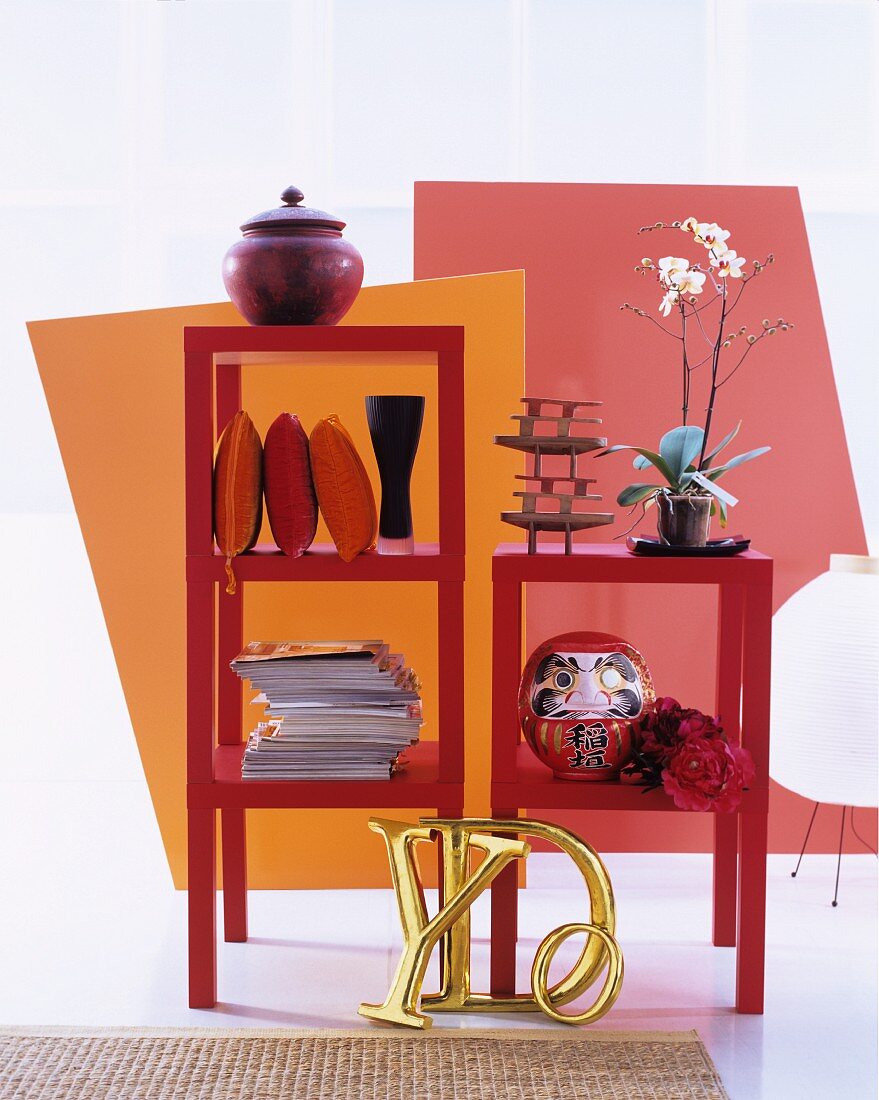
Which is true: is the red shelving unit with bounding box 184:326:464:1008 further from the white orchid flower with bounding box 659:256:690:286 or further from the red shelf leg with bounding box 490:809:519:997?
the white orchid flower with bounding box 659:256:690:286

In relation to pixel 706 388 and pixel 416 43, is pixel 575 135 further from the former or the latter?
pixel 706 388

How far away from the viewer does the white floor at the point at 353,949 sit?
7.80ft

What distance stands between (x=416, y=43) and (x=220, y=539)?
2.33 metres

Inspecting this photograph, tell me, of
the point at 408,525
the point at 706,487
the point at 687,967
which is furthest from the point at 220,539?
the point at 687,967

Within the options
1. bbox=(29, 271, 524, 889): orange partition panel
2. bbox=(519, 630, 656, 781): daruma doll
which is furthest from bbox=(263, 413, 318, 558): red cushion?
bbox=(29, 271, 524, 889): orange partition panel

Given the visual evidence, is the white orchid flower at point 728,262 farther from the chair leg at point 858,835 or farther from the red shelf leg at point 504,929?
the chair leg at point 858,835

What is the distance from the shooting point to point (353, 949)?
2.79 m

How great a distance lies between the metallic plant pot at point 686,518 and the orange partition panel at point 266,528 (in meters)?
0.77

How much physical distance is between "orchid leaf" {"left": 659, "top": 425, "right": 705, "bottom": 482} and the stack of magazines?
74 cm

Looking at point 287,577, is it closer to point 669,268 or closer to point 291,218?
point 291,218

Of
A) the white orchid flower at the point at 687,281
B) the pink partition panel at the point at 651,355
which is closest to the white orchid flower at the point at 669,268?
the white orchid flower at the point at 687,281

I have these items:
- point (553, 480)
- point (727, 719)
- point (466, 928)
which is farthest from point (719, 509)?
point (466, 928)

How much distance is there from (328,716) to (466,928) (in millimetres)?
512

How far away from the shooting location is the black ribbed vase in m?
2.43
